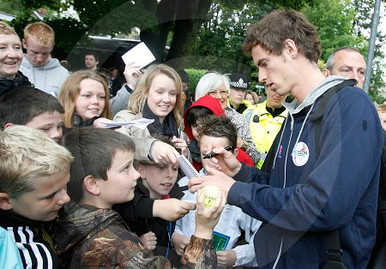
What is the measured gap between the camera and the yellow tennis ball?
1818 millimetres

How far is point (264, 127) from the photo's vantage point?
5082mm

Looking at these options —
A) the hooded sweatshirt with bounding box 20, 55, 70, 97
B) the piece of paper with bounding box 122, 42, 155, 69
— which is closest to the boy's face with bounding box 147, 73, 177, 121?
the piece of paper with bounding box 122, 42, 155, 69

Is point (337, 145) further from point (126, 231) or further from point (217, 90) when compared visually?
point (217, 90)

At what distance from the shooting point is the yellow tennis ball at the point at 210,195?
1818 millimetres

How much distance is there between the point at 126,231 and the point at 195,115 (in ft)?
7.63

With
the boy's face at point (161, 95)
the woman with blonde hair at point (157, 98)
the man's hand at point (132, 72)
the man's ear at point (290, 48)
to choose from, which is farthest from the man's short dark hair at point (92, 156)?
the man's hand at point (132, 72)

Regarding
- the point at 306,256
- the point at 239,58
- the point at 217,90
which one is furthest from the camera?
the point at 239,58

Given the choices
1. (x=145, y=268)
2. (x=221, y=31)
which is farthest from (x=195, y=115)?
(x=221, y=31)

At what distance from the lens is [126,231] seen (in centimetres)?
171

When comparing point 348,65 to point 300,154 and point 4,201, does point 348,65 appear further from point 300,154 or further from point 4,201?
point 4,201

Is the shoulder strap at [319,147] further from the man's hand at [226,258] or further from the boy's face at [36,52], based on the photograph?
the boy's face at [36,52]

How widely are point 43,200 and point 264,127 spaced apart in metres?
3.70

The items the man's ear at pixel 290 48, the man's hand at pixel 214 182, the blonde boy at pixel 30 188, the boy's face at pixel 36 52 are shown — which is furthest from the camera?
the boy's face at pixel 36 52

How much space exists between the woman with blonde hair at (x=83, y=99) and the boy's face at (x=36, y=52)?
1078mm
